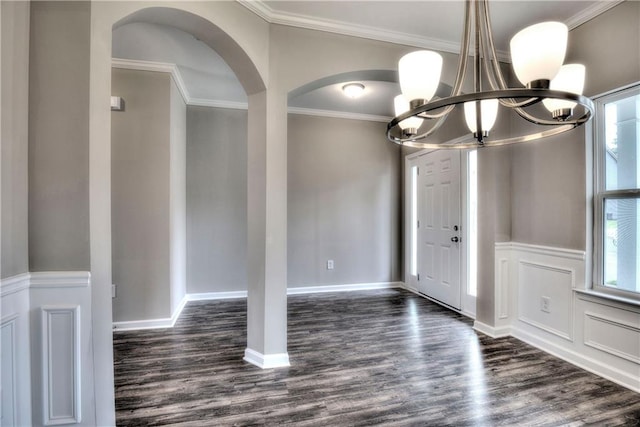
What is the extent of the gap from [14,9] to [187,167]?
282 centimetres

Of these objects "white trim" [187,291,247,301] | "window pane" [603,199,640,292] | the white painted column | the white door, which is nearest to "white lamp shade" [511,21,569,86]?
the white painted column

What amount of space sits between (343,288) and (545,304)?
2657mm

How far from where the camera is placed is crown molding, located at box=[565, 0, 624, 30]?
234 centimetres

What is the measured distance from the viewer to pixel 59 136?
5.25 ft

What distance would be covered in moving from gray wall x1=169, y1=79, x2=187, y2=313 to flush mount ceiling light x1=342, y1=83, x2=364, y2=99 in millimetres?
1945

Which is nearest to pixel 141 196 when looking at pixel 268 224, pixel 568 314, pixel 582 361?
pixel 268 224

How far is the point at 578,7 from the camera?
2.44 m

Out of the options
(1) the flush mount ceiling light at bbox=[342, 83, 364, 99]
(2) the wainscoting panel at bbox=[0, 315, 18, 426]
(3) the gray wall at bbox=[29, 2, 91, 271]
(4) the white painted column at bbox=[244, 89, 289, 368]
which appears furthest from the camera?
(1) the flush mount ceiling light at bbox=[342, 83, 364, 99]

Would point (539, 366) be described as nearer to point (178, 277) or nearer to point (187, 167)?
point (178, 277)

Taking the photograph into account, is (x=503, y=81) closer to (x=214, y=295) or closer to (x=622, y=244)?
(x=622, y=244)

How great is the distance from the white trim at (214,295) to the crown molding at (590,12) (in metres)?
4.60

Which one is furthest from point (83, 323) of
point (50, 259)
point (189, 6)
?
point (189, 6)

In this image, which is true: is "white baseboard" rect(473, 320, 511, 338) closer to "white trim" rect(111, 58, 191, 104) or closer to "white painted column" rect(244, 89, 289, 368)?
"white painted column" rect(244, 89, 289, 368)

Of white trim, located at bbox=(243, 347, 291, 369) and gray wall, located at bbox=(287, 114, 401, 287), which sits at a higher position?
gray wall, located at bbox=(287, 114, 401, 287)
